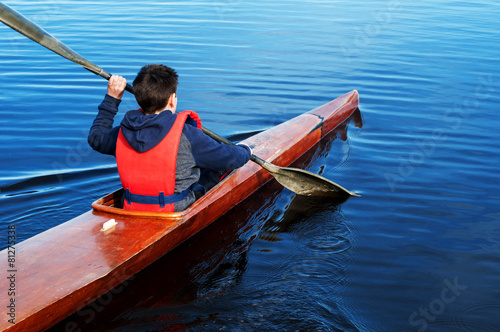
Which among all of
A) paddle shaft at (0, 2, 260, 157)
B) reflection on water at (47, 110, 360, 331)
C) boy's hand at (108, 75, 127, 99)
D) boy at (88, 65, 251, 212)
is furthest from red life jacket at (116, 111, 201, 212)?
paddle shaft at (0, 2, 260, 157)

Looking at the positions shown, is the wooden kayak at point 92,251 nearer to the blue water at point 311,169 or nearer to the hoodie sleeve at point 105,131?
the blue water at point 311,169

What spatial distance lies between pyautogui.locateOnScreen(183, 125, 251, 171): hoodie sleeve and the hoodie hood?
16 centimetres

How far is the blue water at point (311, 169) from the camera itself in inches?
131

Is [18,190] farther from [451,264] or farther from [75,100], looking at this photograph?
[451,264]

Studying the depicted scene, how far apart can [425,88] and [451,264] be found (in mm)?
4875

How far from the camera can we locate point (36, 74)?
8688 mm

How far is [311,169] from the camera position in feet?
18.1

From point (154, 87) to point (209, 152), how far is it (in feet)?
1.89

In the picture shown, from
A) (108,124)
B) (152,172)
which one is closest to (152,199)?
(152,172)

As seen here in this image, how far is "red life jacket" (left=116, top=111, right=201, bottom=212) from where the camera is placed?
3.41m

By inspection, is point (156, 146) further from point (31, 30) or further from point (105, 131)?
point (31, 30)

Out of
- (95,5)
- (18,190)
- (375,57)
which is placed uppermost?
(95,5)

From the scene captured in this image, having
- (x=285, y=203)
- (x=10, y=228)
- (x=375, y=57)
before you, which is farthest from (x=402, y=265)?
(x=375, y=57)

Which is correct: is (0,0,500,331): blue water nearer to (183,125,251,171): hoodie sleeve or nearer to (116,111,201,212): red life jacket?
(116,111,201,212): red life jacket
